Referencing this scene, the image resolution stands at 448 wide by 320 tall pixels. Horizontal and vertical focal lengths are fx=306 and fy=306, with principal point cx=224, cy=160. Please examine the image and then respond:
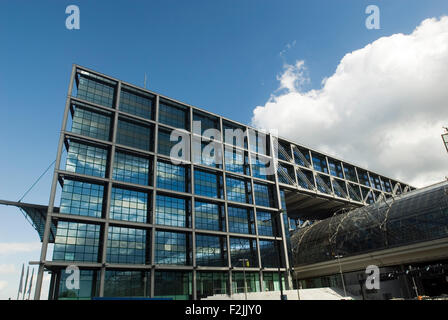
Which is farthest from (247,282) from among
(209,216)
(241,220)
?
(209,216)

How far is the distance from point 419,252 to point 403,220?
6.21 metres

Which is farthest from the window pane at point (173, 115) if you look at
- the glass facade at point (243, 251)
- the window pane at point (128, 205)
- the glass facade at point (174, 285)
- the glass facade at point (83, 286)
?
the glass facade at point (83, 286)

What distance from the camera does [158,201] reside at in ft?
193

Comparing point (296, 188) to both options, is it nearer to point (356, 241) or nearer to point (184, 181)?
point (356, 241)

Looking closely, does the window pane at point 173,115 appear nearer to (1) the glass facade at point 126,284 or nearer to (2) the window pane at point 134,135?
(2) the window pane at point 134,135

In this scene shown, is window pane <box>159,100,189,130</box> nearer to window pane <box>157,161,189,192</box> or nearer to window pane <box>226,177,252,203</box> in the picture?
window pane <box>157,161,189,192</box>

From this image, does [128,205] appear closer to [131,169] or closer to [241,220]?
[131,169]

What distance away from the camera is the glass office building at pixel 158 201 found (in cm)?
4928

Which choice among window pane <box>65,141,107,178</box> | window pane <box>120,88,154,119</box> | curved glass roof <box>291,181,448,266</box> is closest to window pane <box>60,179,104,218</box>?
window pane <box>65,141,107,178</box>

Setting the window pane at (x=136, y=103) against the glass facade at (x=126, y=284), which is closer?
the glass facade at (x=126, y=284)

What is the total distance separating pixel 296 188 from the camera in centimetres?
7850

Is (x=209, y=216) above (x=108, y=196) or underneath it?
underneath

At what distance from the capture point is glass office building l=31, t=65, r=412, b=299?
162 feet

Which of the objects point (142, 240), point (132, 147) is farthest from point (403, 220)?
point (132, 147)
